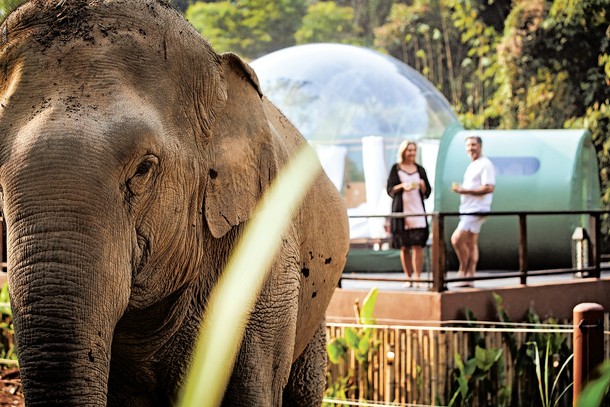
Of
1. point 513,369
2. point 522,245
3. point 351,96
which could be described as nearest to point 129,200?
point 513,369

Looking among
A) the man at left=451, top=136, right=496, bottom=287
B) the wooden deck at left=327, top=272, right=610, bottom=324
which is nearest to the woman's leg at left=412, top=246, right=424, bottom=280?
the wooden deck at left=327, top=272, right=610, bottom=324

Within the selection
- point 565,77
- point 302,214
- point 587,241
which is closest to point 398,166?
point 587,241

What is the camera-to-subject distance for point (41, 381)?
3.51m

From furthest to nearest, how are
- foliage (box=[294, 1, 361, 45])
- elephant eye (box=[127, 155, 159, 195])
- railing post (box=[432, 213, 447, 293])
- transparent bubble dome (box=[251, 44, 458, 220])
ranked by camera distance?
foliage (box=[294, 1, 361, 45])
transparent bubble dome (box=[251, 44, 458, 220])
railing post (box=[432, 213, 447, 293])
elephant eye (box=[127, 155, 159, 195])

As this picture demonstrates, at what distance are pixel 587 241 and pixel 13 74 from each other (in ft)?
35.0

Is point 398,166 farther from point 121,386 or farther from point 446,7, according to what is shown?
point 446,7

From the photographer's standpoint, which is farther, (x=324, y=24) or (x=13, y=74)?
(x=324, y=24)

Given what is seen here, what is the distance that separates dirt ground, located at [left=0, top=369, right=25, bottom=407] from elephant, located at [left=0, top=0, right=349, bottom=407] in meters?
2.53

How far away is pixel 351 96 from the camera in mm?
16266

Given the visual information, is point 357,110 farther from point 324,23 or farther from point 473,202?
point 324,23

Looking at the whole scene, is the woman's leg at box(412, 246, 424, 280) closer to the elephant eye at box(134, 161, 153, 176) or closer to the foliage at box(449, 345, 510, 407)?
the foliage at box(449, 345, 510, 407)

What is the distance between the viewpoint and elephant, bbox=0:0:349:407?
11.8 feet

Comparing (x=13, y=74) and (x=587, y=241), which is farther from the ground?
(x=13, y=74)

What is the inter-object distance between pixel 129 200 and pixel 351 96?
12415mm
